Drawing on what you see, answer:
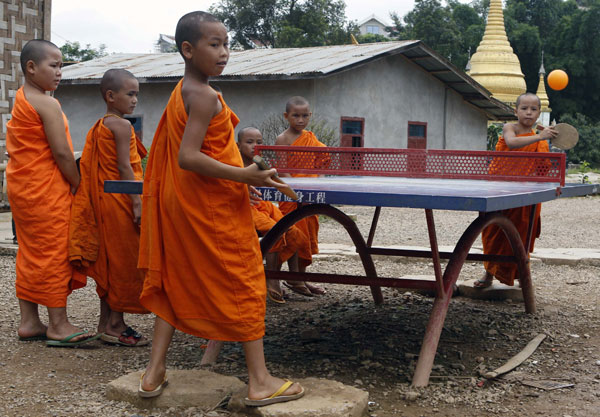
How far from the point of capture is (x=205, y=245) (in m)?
2.85

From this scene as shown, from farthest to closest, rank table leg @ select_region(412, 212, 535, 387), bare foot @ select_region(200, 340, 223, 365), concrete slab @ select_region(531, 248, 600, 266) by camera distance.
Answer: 1. concrete slab @ select_region(531, 248, 600, 266)
2. bare foot @ select_region(200, 340, 223, 365)
3. table leg @ select_region(412, 212, 535, 387)

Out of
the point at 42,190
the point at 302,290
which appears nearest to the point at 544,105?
the point at 302,290

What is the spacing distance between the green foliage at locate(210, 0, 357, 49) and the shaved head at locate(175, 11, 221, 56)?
35105 millimetres

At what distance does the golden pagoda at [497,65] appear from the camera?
3750 centimetres

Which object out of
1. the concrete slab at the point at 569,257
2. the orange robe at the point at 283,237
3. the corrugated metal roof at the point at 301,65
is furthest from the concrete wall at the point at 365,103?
the orange robe at the point at 283,237

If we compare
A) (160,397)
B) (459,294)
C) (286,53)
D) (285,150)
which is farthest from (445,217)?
(160,397)

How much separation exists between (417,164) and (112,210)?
1759mm

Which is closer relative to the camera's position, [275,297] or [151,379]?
[151,379]

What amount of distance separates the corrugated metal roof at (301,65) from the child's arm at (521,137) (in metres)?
8.43

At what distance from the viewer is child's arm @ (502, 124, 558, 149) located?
495 cm

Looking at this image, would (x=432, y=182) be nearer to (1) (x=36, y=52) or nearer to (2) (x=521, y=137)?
(2) (x=521, y=137)

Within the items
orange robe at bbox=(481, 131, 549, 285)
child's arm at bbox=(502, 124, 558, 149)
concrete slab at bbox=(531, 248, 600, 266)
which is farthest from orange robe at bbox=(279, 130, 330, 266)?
concrete slab at bbox=(531, 248, 600, 266)

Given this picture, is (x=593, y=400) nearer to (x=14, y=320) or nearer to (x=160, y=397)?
(x=160, y=397)

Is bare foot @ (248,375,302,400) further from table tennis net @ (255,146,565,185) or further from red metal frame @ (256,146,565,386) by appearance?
table tennis net @ (255,146,565,185)
